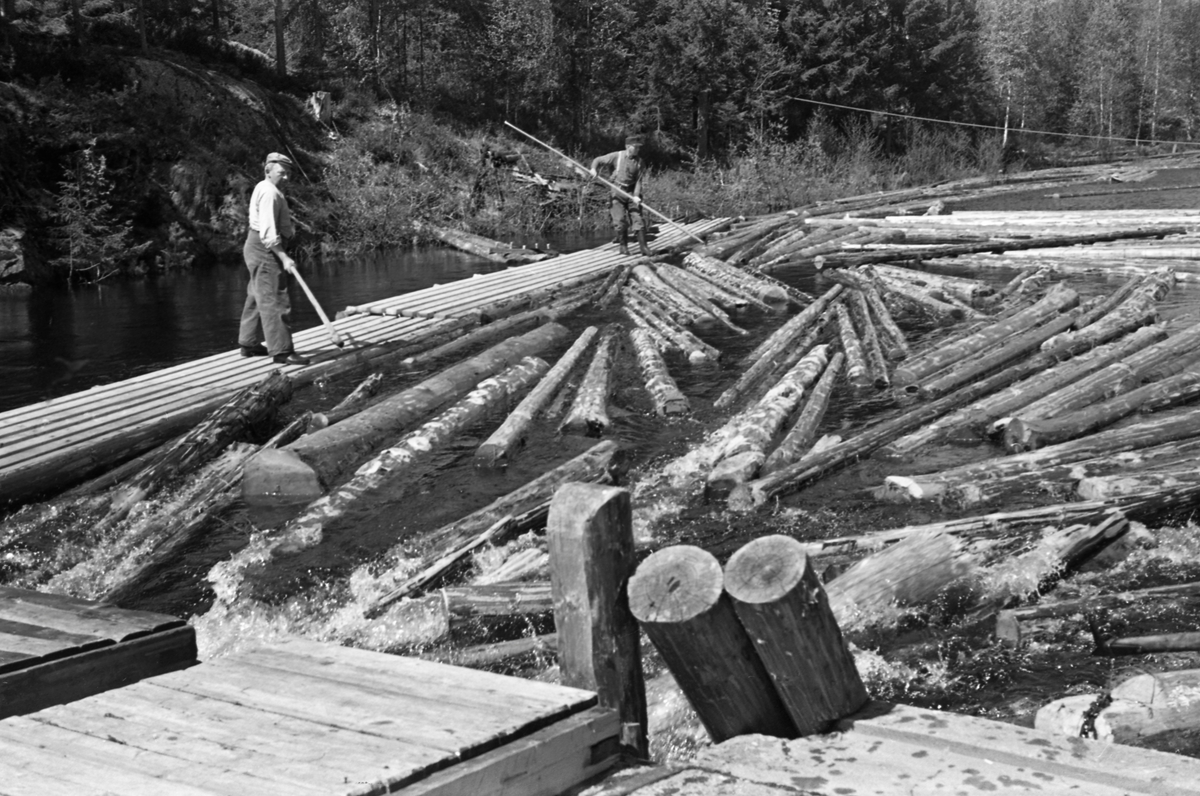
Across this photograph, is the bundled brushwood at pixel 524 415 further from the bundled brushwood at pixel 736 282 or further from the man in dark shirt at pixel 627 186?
the man in dark shirt at pixel 627 186

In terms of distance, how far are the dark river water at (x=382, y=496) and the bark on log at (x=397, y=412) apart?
0.57 metres

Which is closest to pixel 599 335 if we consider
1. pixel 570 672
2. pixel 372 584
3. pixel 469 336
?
pixel 469 336

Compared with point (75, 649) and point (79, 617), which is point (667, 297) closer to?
point (79, 617)

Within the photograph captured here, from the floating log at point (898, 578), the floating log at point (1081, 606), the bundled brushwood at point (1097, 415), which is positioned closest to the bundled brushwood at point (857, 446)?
the bundled brushwood at point (1097, 415)

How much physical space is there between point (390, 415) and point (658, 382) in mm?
2573

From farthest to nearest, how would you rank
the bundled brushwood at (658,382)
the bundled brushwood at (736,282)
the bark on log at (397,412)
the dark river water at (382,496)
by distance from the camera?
the bundled brushwood at (736,282)
the bundled brushwood at (658,382)
the bark on log at (397,412)
the dark river water at (382,496)

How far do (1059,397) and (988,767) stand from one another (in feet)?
21.8

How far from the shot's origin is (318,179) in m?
34.2

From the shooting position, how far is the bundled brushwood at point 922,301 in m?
15.2

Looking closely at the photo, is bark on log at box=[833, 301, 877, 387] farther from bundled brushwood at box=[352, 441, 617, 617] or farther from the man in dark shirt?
the man in dark shirt

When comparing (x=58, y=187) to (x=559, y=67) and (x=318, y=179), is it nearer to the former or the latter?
(x=318, y=179)

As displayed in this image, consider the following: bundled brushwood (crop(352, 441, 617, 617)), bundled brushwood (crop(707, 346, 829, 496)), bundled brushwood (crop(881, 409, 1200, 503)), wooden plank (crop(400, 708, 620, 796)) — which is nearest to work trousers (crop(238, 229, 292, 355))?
bundled brushwood (crop(352, 441, 617, 617))

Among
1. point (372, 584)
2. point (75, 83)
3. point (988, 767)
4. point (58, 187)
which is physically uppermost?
point (75, 83)

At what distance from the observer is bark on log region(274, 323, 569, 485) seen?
8805mm
